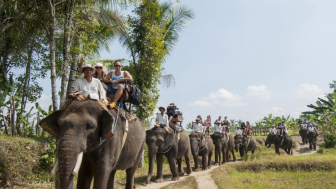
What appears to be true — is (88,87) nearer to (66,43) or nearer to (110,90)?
(110,90)

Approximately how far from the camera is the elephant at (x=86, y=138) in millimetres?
4059

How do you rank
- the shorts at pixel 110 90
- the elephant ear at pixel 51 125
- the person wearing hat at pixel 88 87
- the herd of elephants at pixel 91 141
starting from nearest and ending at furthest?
the herd of elephants at pixel 91 141
the elephant ear at pixel 51 125
the person wearing hat at pixel 88 87
the shorts at pixel 110 90

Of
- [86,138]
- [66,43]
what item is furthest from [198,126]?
[86,138]

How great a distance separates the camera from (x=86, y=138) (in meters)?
4.46

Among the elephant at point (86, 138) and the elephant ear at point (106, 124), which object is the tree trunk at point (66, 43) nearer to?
the elephant at point (86, 138)

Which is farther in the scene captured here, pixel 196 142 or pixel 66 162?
pixel 196 142

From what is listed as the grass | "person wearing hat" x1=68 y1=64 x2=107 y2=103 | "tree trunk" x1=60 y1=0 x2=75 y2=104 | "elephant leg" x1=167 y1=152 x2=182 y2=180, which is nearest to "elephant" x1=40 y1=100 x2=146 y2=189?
"person wearing hat" x1=68 y1=64 x2=107 y2=103

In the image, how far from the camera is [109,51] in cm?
1714

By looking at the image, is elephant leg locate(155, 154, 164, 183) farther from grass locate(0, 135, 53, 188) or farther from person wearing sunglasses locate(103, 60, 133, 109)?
person wearing sunglasses locate(103, 60, 133, 109)

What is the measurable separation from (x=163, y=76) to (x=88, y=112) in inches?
452

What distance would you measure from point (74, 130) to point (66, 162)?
46 cm

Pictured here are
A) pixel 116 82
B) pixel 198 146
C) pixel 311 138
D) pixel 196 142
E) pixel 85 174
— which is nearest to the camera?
pixel 85 174

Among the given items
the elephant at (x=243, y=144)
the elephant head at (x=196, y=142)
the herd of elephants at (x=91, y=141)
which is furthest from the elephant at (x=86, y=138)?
the elephant at (x=243, y=144)

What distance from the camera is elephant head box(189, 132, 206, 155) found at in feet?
49.9
